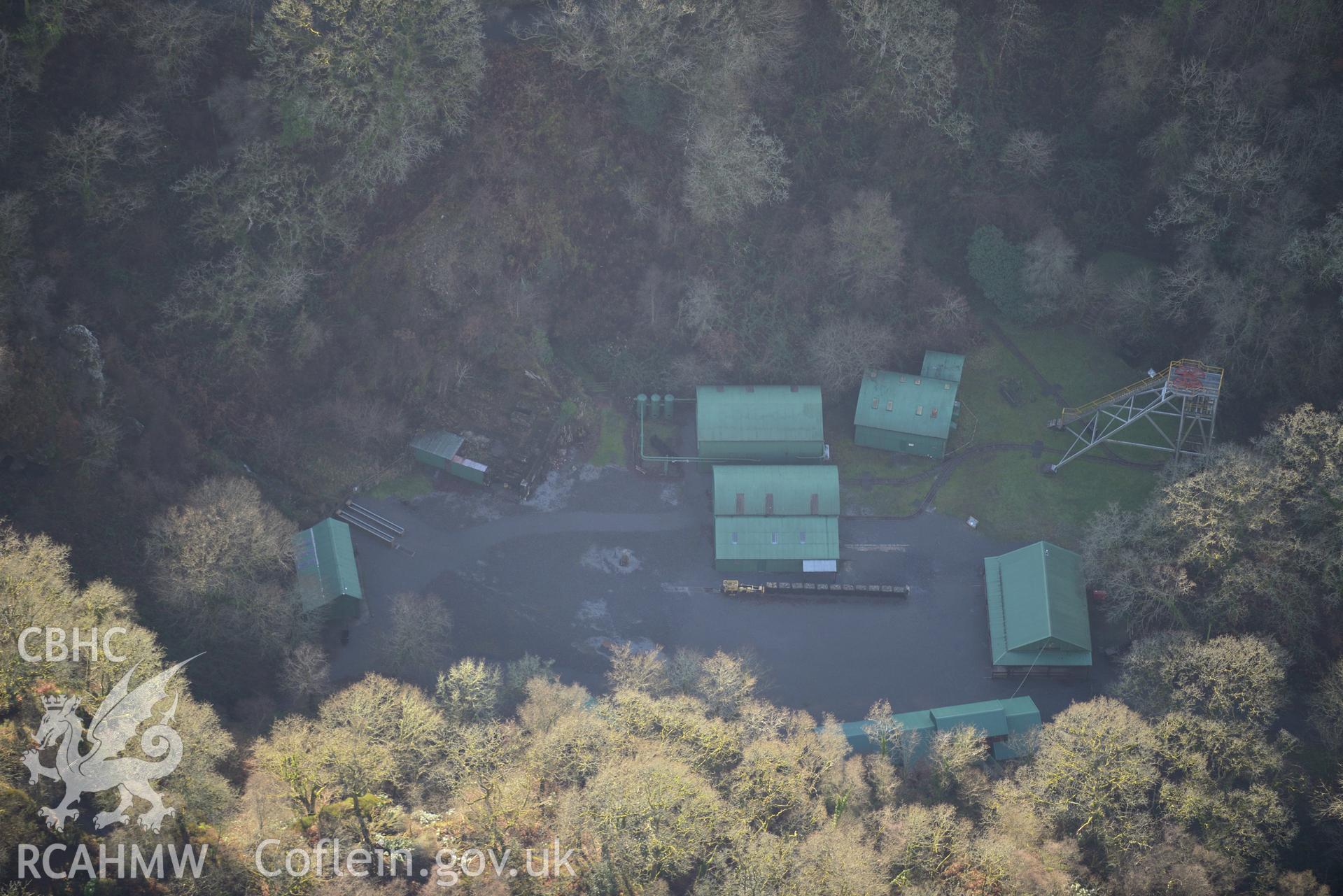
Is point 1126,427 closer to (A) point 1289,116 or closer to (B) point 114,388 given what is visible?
(A) point 1289,116

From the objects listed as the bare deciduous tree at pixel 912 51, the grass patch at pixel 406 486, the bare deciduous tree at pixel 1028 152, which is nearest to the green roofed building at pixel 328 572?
the grass patch at pixel 406 486

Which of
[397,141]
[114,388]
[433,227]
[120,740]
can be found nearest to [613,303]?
[433,227]

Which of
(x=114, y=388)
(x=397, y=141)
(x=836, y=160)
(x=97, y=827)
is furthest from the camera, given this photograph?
(x=836, y=160)

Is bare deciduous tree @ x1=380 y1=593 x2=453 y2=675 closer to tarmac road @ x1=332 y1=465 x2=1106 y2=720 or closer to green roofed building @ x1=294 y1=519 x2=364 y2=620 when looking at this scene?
tarmac road @ x1=332 y1=465 x2=1106 y2=720

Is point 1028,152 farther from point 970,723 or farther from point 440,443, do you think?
point 440,443

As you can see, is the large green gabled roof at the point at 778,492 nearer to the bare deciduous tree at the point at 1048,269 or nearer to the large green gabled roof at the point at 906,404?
the large green gabled roof at the point at 906,404

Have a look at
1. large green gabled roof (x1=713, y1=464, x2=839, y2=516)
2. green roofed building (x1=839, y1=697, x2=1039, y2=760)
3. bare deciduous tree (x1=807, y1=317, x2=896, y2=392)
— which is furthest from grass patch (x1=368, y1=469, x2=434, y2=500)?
green roofed building (x1=839, y1=697, x2=1039, y2=760)
